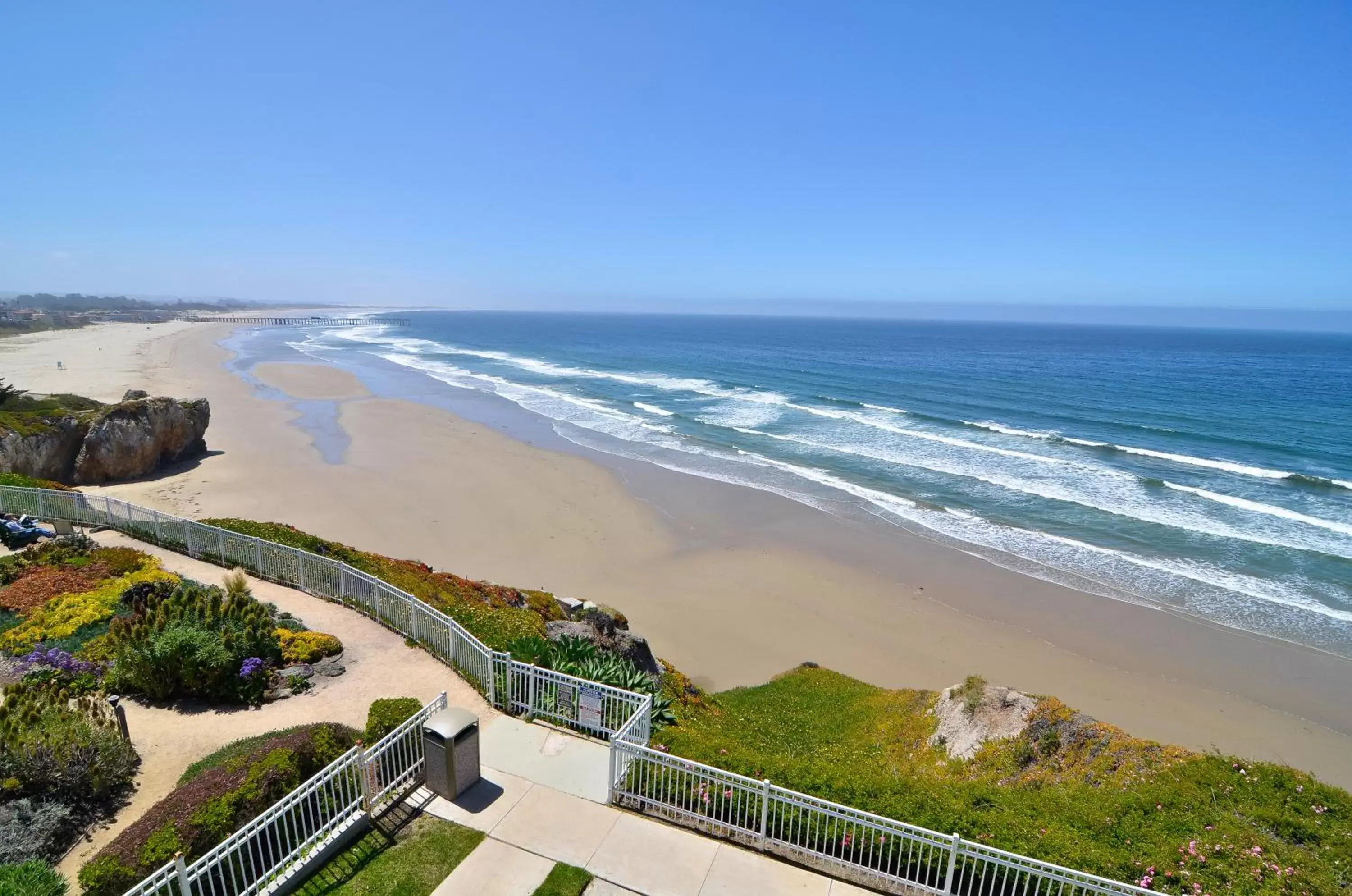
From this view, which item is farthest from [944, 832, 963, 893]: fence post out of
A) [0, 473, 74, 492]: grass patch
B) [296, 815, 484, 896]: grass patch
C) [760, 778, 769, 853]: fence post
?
[0, 473, 74, 492]: grass patch

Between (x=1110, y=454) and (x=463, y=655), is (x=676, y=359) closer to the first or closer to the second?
(x=1110, y=454)

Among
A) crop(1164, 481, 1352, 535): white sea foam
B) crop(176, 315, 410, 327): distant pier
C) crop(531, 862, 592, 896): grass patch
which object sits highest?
crop(176, 315, 410, 327): distant pier

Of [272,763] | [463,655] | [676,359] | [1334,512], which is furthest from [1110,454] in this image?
[676,359]

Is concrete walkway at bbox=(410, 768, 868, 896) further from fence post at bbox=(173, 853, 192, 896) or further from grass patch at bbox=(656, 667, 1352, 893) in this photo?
fence post at bbox=(173, 853, 192, 896)

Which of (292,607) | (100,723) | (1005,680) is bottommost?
(1005,680)

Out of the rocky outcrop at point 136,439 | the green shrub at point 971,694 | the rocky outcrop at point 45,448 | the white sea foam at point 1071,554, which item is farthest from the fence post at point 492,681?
the rocky outcrop at point 136,439
